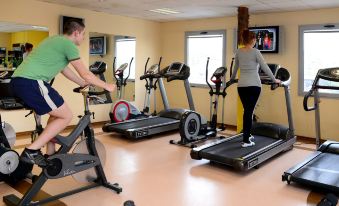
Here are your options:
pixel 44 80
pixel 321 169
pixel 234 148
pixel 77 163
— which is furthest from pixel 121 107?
pixel 321 169

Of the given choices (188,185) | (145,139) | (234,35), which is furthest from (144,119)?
(188,185)

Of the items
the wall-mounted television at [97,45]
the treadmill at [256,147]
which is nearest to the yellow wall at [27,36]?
the wall-mounted television at [97,45]

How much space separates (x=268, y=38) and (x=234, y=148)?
2885 mm

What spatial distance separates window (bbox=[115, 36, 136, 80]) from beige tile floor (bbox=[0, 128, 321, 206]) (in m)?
3.06

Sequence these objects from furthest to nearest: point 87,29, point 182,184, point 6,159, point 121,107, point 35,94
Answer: point 87,29 < point 121,107 < point 182,184 < point 6,159 < point 35,94

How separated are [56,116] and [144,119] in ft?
12.4

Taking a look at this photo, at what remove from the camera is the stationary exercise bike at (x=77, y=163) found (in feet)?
9.48

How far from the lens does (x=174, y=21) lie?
8156 mm

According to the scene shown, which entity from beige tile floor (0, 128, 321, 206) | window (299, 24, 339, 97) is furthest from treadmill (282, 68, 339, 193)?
window (299, 24, 339, 97)

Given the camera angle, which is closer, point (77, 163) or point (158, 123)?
point (77, 163)

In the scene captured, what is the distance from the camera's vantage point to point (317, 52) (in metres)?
6.11

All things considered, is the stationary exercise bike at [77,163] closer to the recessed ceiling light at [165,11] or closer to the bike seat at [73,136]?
the bike seat at [73,136]

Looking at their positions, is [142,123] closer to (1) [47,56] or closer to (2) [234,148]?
(2) [234,148]

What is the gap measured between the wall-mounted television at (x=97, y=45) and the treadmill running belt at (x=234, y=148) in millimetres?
3677
